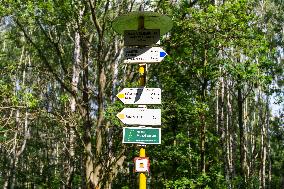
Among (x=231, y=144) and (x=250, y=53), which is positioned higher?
(x=250, y=53)

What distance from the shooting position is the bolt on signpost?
13.5 feet

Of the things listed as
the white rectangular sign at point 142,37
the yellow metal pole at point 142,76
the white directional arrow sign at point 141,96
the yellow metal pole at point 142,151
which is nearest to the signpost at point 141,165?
the yellow metal pole at point 142,151

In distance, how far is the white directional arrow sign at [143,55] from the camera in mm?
4402

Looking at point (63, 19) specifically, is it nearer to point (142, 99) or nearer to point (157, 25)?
point (157, 25)

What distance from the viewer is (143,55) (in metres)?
4.42

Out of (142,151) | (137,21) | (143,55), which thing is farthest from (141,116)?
(137,21)

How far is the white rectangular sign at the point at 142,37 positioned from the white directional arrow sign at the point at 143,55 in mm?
85

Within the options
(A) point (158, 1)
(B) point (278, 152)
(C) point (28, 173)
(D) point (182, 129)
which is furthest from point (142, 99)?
(B) point (278, 152)

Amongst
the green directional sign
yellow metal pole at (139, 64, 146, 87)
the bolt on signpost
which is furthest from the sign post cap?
the green directional sign

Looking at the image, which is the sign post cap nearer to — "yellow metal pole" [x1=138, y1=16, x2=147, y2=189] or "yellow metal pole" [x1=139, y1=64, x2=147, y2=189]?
"yellow metal pole" [x1=138, y1=16, x2=147, y2=189]

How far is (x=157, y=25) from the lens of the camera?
484 cm

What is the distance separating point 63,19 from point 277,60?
21.5 m

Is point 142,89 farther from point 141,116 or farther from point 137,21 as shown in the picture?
point 137,21

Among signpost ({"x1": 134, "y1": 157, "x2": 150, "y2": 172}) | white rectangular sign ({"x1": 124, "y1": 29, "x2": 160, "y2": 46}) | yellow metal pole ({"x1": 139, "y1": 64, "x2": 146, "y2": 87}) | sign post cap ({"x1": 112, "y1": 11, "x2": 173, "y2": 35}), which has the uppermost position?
sign post cap ({"x1": 112, "y1": 11, "x2": 173, "y2": 35})
